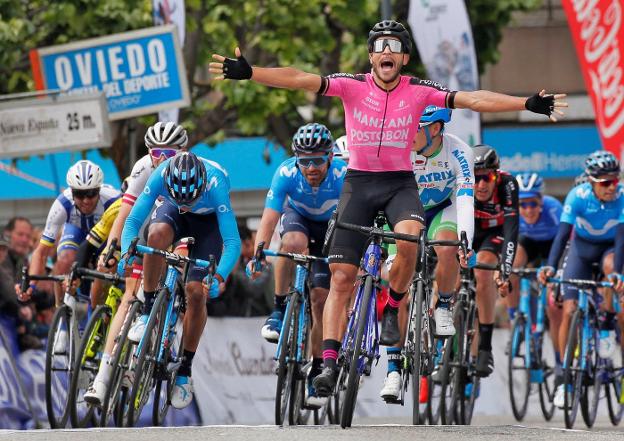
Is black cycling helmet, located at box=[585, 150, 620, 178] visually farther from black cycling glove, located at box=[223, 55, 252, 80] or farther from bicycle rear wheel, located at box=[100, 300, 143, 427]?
black cycling glove, located at box=[223, 55, 252, 80]

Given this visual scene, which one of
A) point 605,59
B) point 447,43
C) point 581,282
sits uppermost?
point 447,43

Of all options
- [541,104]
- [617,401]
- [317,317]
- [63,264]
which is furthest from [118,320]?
[617,401]

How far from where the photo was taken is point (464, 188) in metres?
11.9

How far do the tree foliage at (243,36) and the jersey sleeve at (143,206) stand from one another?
30.1 ft

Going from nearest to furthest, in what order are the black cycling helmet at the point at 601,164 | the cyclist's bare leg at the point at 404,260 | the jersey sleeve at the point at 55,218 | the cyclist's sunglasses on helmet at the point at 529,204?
the cyclist's bare leg at the point at 404,260
the jersey sleeve at the point at 55,218
the black cycling helmet at the point at 601,164
the cyclist's sunglasses on helmet at the point at 529,204

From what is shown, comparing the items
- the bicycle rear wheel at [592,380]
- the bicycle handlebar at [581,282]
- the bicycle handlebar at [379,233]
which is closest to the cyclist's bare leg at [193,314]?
the bicycle handlebar at [379,233]

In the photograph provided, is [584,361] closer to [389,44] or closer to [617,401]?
[617,401]

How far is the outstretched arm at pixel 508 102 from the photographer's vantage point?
10.4 m

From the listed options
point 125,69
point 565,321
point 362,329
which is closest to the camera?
point 362,329

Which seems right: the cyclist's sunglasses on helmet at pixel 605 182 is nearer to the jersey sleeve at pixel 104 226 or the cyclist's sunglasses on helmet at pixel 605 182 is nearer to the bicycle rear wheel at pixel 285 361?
the bicycle rear wheel at pixel 285 361

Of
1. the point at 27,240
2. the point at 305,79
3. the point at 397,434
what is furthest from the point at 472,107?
the point at 27,240

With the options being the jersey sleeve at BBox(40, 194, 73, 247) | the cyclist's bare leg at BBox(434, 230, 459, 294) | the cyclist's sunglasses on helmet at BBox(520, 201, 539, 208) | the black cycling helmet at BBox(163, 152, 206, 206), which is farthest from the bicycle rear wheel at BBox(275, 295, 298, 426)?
the cyclist's sunglasses on helmet at BBox(520, 201, 539, 208)

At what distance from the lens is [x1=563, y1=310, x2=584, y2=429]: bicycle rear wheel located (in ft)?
49.7

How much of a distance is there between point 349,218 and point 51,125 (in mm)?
7680
